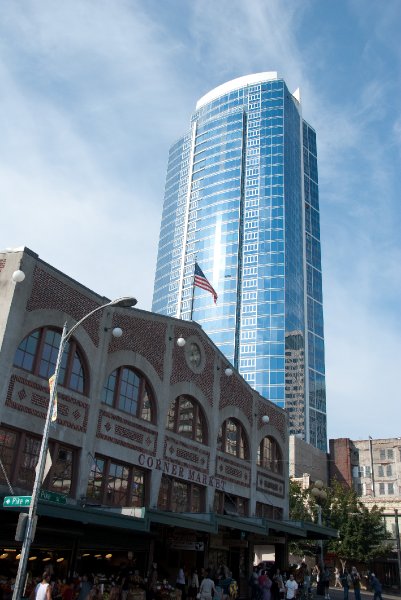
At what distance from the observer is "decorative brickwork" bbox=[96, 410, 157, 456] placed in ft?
79.3

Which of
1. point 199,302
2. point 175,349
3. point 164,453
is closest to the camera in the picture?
point 164,453

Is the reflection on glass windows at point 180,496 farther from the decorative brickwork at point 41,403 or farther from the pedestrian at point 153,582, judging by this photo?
the decorative brickwork at point 41,403

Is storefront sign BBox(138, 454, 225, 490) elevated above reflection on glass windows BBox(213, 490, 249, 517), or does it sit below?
above

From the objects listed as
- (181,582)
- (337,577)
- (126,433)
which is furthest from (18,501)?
(337,577)

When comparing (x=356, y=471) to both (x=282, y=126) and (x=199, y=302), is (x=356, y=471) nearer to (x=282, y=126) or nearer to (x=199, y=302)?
(x=199, y=302)

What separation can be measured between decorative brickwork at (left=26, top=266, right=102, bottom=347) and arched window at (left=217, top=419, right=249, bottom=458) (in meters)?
11.0

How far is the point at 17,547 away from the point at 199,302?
383ft

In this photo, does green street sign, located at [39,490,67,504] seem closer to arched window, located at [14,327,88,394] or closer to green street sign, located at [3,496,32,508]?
green street sign, located at [3,496,32,508]

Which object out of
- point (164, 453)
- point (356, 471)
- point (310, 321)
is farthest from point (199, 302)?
point (164, 453)

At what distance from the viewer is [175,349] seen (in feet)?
96.0

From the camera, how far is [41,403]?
21.4 metres

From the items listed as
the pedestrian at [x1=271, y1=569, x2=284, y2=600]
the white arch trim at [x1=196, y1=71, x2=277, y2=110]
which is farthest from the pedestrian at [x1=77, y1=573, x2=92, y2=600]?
the white arch trim at [x1=196, y1=71, x2=277, y2=110]

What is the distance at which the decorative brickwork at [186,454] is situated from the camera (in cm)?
2766

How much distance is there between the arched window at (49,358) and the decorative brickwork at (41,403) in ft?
1.62
